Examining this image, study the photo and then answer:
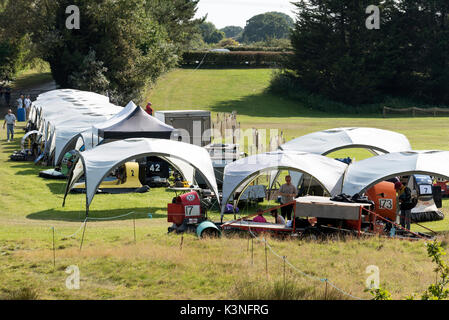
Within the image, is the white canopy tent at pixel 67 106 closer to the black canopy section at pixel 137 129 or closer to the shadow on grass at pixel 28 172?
the shadow on grass at pixel 28 172

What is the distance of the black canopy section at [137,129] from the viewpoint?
84.1 feet

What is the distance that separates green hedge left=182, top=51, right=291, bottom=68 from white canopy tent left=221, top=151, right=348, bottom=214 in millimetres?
63633

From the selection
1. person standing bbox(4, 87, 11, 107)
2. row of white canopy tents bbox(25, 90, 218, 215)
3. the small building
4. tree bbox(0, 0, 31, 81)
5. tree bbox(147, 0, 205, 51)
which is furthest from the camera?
tree bbox(147, 0, 205, 51)

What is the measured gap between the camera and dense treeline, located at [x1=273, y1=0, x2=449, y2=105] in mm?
65000

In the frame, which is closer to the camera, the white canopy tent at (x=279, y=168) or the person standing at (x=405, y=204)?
the person standing at (x=405, y=204)

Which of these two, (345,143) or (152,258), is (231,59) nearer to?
(345,143)

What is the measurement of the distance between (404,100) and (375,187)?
165ft

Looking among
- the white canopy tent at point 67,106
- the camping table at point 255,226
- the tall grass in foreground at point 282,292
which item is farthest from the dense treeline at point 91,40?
the tall grass in foreground at point 282,292

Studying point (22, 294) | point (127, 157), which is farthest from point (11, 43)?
point (22, 294)

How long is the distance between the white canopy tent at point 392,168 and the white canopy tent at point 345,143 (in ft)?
14.4

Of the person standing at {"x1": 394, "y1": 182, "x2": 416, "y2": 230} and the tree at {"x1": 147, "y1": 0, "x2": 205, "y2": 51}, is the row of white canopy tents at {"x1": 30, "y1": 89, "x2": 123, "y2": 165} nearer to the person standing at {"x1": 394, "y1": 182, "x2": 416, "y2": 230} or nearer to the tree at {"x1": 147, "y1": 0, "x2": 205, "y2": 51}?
the person standing at {"x1": 394, "y1": 182, "x2": 416, "y2": 230}

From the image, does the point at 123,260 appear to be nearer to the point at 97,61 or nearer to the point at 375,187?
the point at 375,187

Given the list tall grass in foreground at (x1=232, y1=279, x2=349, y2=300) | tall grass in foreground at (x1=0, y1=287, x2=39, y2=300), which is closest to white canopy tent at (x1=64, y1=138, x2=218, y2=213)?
tall grass in foreground at (x1=0, y1=287, x2=39, y2=300)
